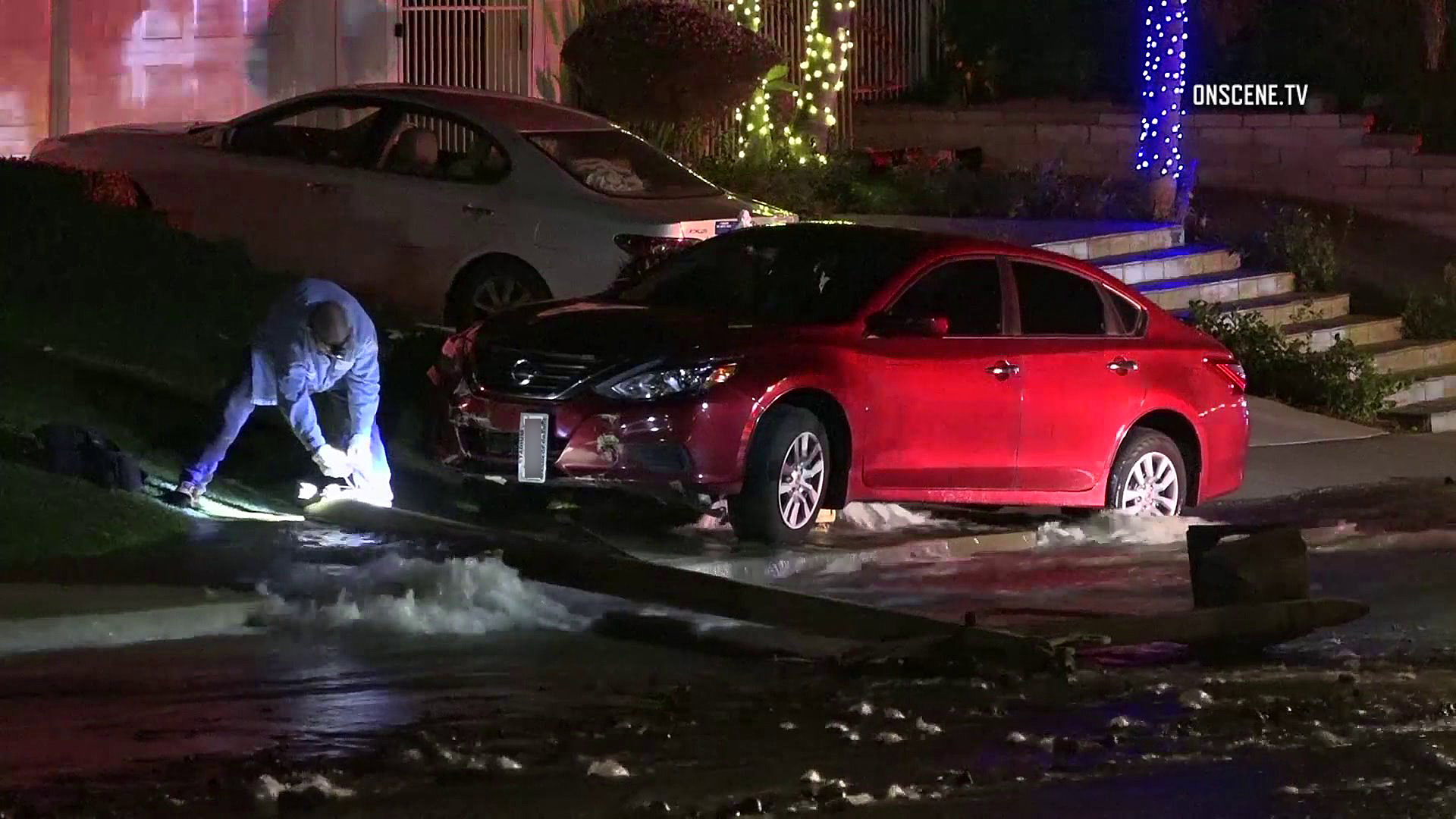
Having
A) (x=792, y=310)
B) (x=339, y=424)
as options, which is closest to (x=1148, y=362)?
(x=792, y=310)

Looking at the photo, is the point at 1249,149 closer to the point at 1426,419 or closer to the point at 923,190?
the point at 923,190

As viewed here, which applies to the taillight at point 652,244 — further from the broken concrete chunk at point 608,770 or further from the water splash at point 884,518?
the broken concrete chunk at point 608,770

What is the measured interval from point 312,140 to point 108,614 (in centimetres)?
688

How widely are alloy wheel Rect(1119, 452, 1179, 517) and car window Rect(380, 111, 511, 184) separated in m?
4.43

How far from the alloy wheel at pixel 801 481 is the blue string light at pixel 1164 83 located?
10.3 m

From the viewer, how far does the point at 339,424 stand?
11.8 m

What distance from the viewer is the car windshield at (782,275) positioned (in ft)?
38.7

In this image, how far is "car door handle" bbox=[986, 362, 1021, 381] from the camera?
12.1 metres

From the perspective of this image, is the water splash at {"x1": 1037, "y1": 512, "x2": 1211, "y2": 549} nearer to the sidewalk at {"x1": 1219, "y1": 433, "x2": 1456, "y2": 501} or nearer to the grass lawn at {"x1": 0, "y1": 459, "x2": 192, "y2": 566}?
the sidewalk at {"x1": 1219, "y1": 433, "x2": 1456, "y2": 501}

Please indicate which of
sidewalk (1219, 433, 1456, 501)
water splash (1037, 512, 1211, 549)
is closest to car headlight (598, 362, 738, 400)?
water splash (1037, 512, 1211, 549)

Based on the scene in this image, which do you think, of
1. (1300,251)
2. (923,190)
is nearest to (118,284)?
(923,190)

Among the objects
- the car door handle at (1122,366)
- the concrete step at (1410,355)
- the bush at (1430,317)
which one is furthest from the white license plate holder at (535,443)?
the bush at (1430,317)

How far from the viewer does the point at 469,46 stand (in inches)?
823

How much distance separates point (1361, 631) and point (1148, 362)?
290 cm
